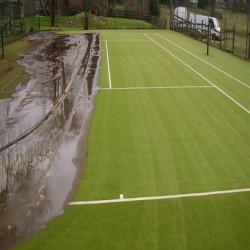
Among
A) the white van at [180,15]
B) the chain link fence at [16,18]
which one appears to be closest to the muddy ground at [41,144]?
the chain link fence at [16,18]

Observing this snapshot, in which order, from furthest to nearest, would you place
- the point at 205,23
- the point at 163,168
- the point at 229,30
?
the point at 205,23
the point at 229,30
the point at 163,168

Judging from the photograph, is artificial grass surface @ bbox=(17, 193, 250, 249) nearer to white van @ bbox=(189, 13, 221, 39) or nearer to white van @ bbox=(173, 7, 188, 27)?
white van @ bbox=(189, 13, 221, 39)

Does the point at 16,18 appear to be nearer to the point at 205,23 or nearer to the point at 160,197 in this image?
the point at 205,23

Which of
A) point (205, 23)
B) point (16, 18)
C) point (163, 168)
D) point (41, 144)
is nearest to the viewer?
point (163, 168)

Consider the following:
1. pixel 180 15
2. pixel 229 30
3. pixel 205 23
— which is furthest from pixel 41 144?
pixel 180 15

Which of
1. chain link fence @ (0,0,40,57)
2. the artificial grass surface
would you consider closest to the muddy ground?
the artificial grass surface

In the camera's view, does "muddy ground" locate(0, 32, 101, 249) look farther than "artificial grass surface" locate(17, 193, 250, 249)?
Yes

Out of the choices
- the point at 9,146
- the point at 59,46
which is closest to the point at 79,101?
the point at 9,146

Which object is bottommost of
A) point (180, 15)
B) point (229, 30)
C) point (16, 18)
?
point (229, 30)
